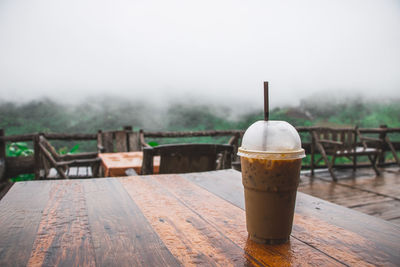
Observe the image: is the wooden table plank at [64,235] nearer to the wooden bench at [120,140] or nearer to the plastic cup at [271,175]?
the plastic cup at [271,175]

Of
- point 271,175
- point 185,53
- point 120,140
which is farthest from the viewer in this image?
point 185,53

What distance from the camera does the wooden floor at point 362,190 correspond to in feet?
10.9

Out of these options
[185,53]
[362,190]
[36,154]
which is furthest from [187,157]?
[185,53]

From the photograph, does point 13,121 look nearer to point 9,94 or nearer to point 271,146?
point 9,94

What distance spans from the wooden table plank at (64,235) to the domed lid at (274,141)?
1.14 ft

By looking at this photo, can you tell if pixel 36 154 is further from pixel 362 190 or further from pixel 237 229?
pixel 362 190

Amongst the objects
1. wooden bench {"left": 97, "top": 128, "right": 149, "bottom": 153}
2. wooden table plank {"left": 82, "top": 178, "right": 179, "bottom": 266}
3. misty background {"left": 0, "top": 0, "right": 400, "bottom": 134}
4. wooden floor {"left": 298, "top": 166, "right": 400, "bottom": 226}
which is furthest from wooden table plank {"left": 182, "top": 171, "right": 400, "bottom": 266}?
misty background {"left": 0, "top": 0, "right": 400, "bottom": 134}

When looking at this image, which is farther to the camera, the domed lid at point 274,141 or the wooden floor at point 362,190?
the wooden floor at point 362,190

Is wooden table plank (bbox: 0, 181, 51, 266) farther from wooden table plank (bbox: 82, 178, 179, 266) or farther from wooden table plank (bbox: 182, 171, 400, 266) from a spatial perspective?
wooden table plank (bbox: 182, 171, 400, 266)

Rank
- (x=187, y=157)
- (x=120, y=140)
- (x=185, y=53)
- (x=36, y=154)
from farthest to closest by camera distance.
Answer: (x=185, y=53) → (x=120, y=140) → (x=36, y=154) → (x=187, y=157)

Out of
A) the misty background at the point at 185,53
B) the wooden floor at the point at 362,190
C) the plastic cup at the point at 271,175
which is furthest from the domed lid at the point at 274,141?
the misty background at the point at 185,53

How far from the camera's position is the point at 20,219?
0.75m

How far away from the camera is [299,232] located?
673 millimetres

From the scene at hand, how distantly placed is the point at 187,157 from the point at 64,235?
3.59 feet
